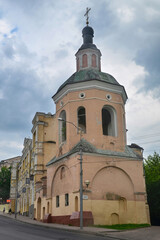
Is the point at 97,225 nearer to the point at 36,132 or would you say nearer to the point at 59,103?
the point at 59,103

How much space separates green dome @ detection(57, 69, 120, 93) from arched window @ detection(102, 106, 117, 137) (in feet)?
7.93

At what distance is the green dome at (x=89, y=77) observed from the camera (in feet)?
77.5

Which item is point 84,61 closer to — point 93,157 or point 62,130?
point 62,130

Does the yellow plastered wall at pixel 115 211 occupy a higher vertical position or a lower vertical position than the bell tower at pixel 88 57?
lower

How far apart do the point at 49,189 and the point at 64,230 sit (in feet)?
23.3

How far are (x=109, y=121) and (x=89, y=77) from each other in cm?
432

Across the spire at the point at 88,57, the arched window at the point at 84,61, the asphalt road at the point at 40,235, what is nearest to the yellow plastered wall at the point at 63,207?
the asphalt road at the point at 40,235

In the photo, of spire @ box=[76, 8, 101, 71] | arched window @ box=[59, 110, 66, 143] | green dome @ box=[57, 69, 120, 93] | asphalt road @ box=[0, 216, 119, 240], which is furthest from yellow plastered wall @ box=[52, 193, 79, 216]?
spire @ box=[76, 8, 101, 71]

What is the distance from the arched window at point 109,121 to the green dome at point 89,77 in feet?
7.93

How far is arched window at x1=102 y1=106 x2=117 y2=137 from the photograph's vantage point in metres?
23.7

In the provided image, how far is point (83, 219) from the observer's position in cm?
1827

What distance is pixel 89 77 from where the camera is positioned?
77.9ft

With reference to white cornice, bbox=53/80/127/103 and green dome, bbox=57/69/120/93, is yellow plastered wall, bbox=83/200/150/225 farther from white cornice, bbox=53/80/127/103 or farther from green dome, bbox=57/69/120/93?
green dome, bbox=57/69/120/93

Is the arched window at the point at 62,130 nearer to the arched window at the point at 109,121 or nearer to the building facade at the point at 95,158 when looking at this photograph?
the building facade at the point at 95,158
